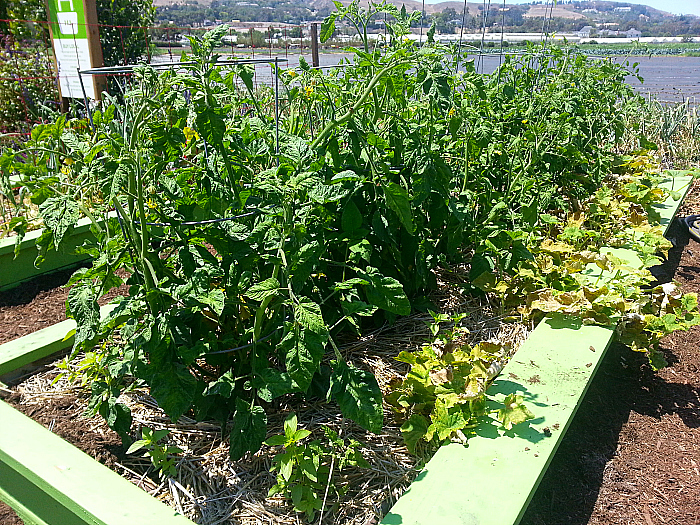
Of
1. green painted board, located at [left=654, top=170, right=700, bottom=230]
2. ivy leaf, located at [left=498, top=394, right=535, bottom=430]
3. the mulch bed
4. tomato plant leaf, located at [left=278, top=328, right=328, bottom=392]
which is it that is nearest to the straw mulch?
the mulch bed

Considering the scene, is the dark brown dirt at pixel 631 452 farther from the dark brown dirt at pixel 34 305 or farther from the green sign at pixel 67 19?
the green sign at pixel 67 19

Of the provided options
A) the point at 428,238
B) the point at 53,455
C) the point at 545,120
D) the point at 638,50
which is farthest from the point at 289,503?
the point at 638,50

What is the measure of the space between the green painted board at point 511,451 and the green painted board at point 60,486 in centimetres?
65

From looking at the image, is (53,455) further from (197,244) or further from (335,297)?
(335,297)

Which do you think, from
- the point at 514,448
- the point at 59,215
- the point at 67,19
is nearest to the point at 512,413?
the point at 514,448

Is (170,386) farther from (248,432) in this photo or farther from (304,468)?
(304,468)

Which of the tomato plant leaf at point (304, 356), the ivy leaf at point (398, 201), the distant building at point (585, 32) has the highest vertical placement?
the distant building at point (585, 32)

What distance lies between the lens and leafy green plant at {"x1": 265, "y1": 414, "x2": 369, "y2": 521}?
5.27 feet

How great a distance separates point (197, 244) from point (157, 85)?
50cm

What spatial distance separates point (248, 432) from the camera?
1.67 metres

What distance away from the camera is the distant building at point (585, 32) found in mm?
5326

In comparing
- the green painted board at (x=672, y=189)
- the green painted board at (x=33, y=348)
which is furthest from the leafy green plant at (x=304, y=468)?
the green painted board at (x=672, y=189)

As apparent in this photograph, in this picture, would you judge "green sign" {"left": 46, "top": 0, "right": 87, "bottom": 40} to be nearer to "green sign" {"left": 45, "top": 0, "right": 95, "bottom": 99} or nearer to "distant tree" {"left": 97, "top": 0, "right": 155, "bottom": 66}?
"green sign" {"left": 45, "top": 0, "right": 95, "bottom": 99}

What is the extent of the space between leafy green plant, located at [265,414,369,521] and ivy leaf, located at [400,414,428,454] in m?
0.17
